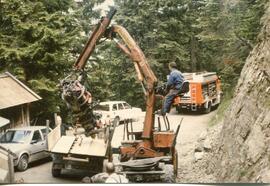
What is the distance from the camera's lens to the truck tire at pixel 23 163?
16.0 ft

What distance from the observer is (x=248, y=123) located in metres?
4.82

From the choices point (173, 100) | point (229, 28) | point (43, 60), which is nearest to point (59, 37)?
point (43, 60)

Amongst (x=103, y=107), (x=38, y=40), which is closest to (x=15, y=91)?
(x=38, y=40)

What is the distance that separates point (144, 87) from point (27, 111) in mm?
1035

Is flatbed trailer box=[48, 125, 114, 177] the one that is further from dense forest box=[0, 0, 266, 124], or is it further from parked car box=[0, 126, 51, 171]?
dense forest box=[0, 0, 266, 124]

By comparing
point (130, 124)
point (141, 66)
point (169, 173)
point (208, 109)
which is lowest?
point (169, 173)

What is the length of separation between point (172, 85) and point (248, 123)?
2.35 ft

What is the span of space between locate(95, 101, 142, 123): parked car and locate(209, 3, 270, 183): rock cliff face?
2.73 ft

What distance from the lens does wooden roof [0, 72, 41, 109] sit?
189 inches

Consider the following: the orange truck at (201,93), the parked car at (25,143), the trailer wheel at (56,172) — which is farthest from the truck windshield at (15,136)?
the orange truck at (201,93)

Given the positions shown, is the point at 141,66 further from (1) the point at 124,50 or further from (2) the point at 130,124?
(2) the point at 130,124

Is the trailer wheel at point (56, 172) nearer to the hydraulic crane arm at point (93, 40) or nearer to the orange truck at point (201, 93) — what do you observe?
the hydraulic crane arm at point (93, 40)

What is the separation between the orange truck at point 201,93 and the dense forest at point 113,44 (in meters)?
0.09

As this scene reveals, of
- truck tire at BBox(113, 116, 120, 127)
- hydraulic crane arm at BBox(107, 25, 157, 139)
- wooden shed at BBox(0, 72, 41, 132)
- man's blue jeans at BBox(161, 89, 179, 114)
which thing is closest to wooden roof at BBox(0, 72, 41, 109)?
wooden shed at BBox(0, 72, 41, 132)
